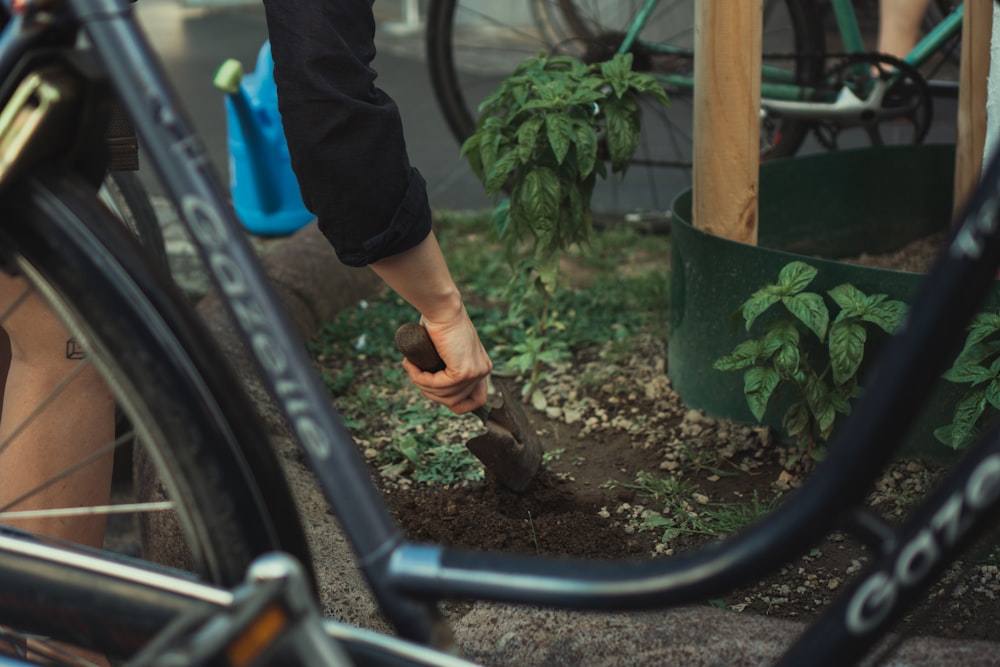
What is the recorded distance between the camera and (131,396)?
1.04 metres

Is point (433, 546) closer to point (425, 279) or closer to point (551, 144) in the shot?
point (425, 279)

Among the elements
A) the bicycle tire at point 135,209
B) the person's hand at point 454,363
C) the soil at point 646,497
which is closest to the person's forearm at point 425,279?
the person's hand at point 454,363

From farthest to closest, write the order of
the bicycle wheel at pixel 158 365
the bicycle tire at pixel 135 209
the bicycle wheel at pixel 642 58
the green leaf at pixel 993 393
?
1. the bicycle wheel at pixel 642 58
2. the bicycle tire at pixel 135 209
3. the green leaf at pixel 993 393
4. the bicycle wheel at pixel 158 365

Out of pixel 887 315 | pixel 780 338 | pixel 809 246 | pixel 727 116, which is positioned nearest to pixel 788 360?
pixel 780 338

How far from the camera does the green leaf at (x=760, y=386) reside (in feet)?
6.15

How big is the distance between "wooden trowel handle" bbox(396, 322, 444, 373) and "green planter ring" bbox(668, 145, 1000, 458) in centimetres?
69

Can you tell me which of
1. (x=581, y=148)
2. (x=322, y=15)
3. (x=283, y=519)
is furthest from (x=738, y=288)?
(x=283, y=519)

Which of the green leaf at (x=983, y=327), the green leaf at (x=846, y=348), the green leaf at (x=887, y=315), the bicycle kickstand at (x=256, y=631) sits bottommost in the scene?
the green leaf at (x=846, y=348)

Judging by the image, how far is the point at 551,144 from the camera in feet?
6.73

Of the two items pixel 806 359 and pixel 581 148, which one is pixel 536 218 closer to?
pixel 581 148

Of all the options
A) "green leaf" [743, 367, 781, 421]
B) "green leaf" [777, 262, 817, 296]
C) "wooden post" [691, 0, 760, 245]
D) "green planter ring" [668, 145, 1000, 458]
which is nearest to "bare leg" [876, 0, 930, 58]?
"green planter ring" [668, 145, 1000, 458]

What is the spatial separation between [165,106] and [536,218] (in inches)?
46.1

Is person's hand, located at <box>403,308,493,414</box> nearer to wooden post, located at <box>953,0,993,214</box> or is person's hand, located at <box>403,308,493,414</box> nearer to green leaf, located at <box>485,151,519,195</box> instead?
green leaf, located at <box>485,151,519,195</box>

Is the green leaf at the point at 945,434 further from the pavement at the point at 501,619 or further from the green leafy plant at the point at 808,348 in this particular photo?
the pavement at the point at 501,619
